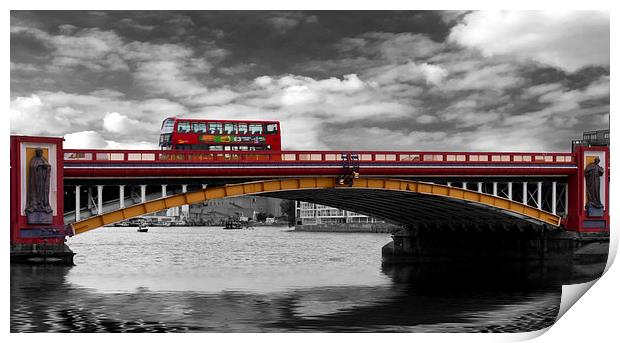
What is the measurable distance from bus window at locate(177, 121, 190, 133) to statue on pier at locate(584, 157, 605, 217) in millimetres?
24311

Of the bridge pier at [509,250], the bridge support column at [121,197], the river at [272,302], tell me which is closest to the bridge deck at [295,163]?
the bridge support column at [121,197]

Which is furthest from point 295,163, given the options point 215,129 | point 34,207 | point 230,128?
point 34,207

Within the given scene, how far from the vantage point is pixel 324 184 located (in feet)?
137

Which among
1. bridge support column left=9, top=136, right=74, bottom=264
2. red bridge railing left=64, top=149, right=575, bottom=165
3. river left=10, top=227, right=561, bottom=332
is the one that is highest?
red bridge railing left=64, top=149, right=575, bottom=165

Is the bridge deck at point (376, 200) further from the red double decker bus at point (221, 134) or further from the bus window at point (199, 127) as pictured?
the bus window at point (199, 127)

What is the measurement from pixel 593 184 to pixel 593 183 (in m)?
0.06

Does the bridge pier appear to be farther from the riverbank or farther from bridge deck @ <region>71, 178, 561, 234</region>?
the riverbank

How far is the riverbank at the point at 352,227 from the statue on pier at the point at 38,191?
409ft

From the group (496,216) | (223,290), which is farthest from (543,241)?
(223,290)

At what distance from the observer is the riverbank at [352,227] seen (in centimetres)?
16512

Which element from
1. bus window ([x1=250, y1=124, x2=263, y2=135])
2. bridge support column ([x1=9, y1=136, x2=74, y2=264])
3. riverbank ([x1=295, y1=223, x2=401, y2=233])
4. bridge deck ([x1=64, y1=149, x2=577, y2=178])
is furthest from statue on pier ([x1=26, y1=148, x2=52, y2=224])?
riverbank ([x1=295, y1=223, x2=401, y2=233])

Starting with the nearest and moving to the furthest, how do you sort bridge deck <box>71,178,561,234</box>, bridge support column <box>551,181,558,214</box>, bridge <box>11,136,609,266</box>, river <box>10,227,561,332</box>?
1. river <box>10,227,561,332</box>
2. bridge <box>11,136,609,266</box>
3. bridge deck <box>71,178,561,234</box>
4. bridge support column <box>551,181,558,214</box>

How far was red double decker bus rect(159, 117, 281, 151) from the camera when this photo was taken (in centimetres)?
3972
